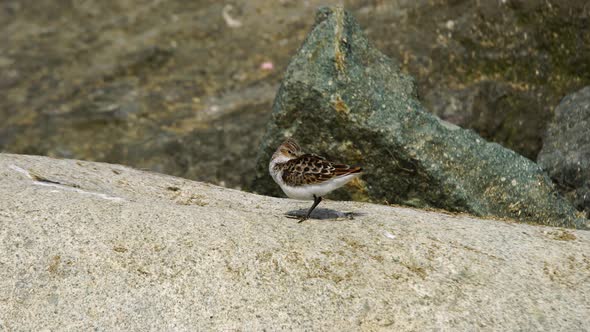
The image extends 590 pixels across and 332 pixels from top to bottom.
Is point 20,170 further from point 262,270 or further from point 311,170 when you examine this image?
point 262,270

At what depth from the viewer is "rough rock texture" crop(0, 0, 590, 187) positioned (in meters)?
12.0

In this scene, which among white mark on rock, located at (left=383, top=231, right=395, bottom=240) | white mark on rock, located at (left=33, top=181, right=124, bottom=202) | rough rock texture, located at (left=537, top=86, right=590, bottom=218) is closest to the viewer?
white mark on rock, located at (left=383, top=231, right=395, bottom=240)

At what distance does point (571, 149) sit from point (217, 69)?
24.4 feet

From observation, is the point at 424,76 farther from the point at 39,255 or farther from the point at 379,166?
the point at 39,255

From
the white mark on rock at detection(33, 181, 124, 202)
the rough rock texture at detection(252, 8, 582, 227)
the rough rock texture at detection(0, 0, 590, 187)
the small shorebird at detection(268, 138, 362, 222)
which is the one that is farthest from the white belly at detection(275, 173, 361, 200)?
the rough rock texture at detection(0, 0, 590, 187)

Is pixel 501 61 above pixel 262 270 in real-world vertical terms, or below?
above

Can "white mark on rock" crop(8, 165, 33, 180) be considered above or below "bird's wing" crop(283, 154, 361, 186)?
below

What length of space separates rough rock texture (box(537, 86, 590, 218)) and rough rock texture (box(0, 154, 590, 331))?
1.89m

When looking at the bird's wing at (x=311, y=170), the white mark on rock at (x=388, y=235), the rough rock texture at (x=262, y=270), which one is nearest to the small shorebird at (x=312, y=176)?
the bird's wing at (x=311, y=170)

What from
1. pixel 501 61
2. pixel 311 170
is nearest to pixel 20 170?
pixel 311 170

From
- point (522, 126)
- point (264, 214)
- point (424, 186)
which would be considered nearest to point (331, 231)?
point (264, 214)

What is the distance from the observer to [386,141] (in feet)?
30.2

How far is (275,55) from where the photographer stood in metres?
14.9

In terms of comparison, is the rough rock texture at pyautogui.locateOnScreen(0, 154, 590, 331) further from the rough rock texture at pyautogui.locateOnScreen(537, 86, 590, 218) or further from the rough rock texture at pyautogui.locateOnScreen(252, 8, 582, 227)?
the rough rock texture at pyautogui.locateOnScreen(537, 86, 590, 218)
